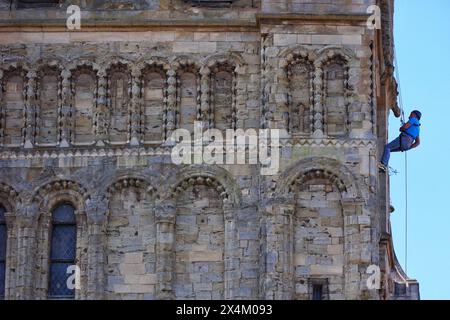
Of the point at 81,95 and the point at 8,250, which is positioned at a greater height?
the point at 81,95

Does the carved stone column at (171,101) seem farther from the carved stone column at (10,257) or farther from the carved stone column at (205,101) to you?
the carved stone column at (10,257)

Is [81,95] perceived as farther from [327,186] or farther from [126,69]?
[327,186]

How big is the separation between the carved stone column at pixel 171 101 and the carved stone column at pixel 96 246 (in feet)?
5.37

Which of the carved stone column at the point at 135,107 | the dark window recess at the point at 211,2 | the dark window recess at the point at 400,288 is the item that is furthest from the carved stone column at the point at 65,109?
the dark window recess at the point at 400,288

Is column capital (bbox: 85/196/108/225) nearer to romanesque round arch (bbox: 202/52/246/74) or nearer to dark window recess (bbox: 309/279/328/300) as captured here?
romanesque round arch (bbox: 202/52/246/74)

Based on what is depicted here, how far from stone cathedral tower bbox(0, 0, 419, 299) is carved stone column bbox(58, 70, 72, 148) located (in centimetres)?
2

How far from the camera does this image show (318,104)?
143 feet

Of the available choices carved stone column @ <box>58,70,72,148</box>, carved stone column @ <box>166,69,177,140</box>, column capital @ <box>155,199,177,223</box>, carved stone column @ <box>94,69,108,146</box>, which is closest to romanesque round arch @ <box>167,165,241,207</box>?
column capital @ <box>155,199,177,223</box>

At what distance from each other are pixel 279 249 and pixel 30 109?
4.89 m

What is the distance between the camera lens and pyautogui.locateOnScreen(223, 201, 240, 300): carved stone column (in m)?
42.7

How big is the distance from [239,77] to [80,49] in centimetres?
271
